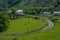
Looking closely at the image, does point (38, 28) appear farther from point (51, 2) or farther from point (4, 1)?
point (4, 1)

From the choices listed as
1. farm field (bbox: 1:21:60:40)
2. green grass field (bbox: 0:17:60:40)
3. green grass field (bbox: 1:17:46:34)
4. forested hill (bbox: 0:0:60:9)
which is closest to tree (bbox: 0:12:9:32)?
green grass field (bbox: 1:17:46:34)

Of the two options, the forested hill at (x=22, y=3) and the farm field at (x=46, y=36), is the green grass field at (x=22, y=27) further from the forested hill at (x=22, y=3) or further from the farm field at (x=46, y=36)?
the forested hill at (x=22, y=3)

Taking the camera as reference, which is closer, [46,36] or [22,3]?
[46,36]

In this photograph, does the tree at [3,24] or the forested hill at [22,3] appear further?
the forested hill at [22,3]

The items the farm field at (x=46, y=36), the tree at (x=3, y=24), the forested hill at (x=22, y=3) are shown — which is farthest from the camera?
the forested hill at (x=22, y=3)

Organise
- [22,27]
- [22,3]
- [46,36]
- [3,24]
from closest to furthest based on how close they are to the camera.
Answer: [46,36] → [3,24] → [22,27] → [22,3]

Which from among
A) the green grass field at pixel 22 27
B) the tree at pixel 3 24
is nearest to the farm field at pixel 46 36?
the green grass field at pixel 22 27

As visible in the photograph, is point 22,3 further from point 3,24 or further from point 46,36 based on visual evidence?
point 46,36

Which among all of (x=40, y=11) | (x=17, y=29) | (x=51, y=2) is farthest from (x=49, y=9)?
(x=17, y=29)

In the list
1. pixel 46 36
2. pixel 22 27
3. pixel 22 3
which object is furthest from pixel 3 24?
pixel 22 3

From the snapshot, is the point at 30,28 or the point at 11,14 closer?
the point at 30,28

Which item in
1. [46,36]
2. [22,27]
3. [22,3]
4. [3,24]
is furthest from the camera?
[22,3]
